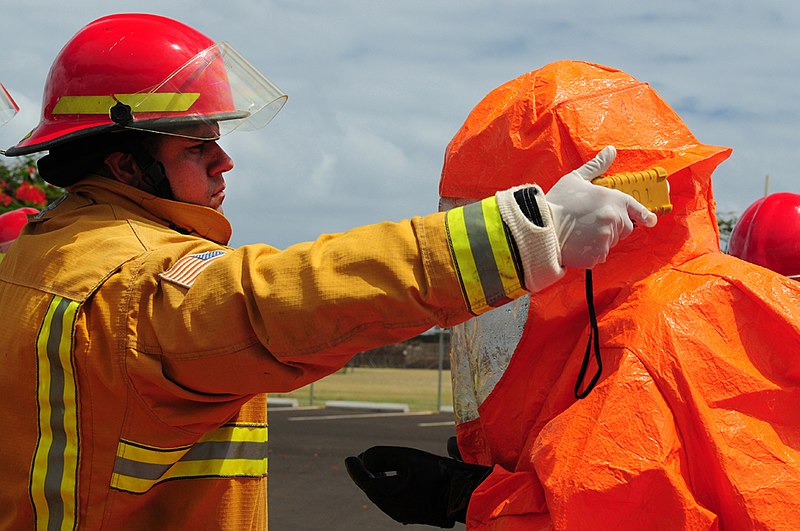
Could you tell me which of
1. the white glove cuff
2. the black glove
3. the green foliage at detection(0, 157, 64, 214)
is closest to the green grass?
the green foliage at detection(0, 157, 64, 214)

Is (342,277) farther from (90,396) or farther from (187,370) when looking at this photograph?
(90,396)

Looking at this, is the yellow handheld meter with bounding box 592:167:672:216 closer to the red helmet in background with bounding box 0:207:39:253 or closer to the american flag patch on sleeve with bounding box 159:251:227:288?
the american flag patch on sleeve with bounding box 159:251:227:288

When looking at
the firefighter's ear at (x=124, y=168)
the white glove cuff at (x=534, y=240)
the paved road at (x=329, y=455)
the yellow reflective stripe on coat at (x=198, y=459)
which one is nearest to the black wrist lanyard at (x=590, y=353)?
the white glove cuff at (x=534, y=240)

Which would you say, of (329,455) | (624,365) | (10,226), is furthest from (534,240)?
(329,455)

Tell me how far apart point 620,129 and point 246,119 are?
0.89 m

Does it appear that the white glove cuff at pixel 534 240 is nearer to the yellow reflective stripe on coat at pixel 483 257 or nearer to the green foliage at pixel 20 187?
the yellow reflective stripe on coat at pixel 483 257

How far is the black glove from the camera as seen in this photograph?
2.49 metres

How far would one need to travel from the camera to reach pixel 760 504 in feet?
6.25

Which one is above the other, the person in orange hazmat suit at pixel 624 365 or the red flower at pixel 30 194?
the person in orange hazmat suit at pixel 624 365

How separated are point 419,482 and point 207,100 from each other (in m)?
1.13

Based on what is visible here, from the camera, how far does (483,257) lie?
156 centimetres

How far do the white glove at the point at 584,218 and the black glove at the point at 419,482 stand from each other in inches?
39.0

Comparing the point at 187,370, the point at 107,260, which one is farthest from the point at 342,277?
the point at 107,260

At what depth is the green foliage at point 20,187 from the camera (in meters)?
9.48
